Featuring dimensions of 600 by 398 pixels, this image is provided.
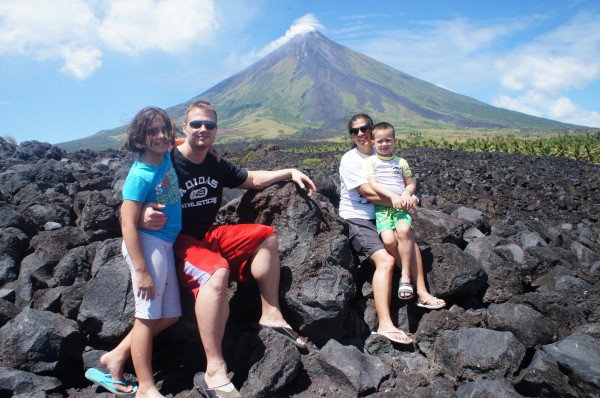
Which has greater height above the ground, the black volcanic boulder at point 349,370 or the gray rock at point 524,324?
the gray rock at point 524,324

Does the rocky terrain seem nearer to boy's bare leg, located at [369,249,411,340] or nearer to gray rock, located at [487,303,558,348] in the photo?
gray rock, located at [487,303,558,348]

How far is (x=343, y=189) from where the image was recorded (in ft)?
16.8

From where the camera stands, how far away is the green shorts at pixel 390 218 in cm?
454

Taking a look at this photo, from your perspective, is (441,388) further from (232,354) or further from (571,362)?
(232,354)

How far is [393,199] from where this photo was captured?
4457 mm

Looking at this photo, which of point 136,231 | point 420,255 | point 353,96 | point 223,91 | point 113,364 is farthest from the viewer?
point 223,91

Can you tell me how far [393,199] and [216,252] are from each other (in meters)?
1.71

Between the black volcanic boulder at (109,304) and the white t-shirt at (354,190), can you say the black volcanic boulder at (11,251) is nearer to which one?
the black volcanic boulder at (109,304)

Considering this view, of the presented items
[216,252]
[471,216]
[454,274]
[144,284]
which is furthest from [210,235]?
[471,216]

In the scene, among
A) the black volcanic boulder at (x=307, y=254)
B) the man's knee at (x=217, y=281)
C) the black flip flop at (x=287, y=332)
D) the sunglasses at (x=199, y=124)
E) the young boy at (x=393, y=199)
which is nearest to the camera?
the man's knee at (x=217, y=281)

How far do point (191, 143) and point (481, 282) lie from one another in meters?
3.04

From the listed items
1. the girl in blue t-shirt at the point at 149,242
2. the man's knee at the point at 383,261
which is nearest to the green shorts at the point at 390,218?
the man's knee at the point at 383,261

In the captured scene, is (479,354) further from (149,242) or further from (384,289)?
(149,242)

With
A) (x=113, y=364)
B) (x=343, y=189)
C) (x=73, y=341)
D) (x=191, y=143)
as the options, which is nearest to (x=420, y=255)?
(x=343, y=189)
